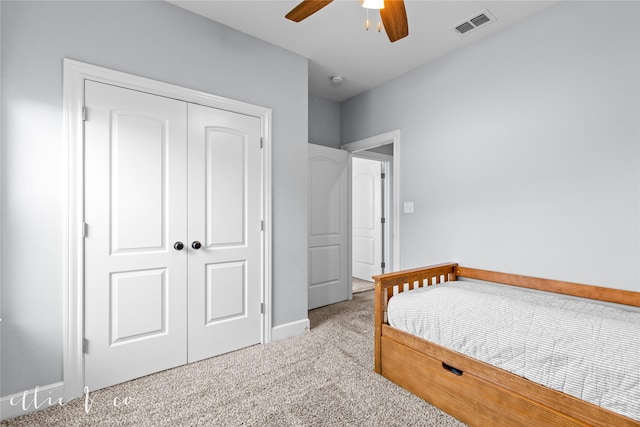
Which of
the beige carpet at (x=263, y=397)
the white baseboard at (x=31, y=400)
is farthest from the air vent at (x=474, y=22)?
the white baseboard at (x=31, y=400)

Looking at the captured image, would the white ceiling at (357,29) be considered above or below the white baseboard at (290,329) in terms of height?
above

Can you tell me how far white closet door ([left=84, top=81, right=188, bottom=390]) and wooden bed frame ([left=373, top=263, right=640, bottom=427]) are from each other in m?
1.49

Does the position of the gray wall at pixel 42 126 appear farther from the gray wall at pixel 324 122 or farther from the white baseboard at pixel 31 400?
the gray wall at pixel 324 122

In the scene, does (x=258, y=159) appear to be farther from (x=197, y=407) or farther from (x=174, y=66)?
(x=197, y=407)

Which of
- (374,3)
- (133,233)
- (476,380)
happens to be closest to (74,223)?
(133,233)

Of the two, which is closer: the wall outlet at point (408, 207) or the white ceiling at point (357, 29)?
the white ceiling at point (357, 29)

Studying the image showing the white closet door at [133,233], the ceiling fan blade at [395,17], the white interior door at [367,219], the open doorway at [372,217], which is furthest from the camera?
the white interior door at [367,219]

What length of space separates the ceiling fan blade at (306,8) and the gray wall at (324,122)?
2225 millimetres

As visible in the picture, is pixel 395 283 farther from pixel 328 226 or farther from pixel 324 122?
pixel 324 122

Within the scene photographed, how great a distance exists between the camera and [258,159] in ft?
8.44

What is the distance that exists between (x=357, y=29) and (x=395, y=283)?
6.75ft

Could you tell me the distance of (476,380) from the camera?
59.9 inches

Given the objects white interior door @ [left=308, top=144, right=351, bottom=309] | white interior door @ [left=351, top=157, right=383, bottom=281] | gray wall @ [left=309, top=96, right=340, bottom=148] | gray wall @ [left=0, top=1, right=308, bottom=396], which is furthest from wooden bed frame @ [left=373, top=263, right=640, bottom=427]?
white interior door @ [left=351, top=157, right=383, bottom=281]

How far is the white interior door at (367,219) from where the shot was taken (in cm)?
489
